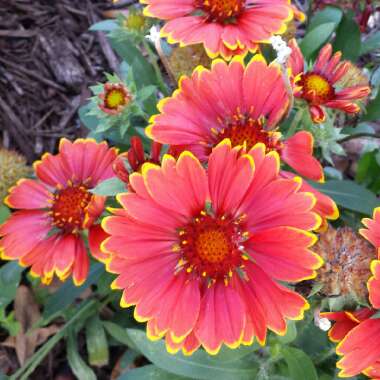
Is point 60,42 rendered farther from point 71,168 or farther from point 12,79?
point 71,168

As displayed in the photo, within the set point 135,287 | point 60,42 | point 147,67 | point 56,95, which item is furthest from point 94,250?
point 60,42

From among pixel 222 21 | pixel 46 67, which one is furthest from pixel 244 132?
pixel 46 67

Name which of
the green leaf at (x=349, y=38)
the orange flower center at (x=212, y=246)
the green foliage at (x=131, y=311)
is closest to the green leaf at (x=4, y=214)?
the green foliage at (x=131, y=311)

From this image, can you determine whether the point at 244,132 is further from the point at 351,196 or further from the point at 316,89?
the point at 351,196

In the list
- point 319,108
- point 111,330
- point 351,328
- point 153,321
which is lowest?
point 111,330

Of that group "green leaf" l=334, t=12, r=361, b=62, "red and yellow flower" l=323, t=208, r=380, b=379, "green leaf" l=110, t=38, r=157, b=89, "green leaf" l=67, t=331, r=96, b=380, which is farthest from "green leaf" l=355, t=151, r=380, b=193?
"green leaf" l=67, t=331, r=96, b=380
